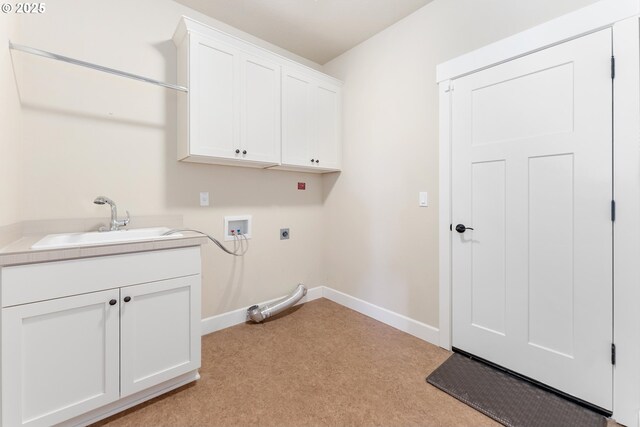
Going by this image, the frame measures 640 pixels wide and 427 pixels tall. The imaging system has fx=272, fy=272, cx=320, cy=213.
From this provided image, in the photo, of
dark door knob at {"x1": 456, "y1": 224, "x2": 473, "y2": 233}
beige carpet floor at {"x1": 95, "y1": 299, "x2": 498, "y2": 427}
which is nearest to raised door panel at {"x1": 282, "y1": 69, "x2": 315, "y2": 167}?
dark door knob at {"x1": 456, "y1": 224, "x2": 473, "y2": 233}

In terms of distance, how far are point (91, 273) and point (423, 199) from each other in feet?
7.11

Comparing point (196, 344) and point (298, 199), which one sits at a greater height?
point (298, 199)

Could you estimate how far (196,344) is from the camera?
5.36ft

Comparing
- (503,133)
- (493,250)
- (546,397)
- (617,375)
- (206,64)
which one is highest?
(206,64)

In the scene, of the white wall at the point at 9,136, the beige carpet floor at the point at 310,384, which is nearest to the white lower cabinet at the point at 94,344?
the beige carpet floor at the point at 310,384

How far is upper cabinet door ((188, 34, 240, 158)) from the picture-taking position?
6.29 feet

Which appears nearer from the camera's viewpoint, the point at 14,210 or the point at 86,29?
the point at 14,210

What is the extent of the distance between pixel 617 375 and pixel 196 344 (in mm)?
2277

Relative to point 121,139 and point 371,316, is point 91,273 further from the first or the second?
point 371,316

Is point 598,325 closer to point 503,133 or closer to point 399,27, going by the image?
point 503,133

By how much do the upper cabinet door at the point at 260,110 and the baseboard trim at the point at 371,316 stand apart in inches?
55.5

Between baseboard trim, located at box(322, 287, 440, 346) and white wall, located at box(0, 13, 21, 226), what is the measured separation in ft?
8.31

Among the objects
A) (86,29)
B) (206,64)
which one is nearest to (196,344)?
(206,64)

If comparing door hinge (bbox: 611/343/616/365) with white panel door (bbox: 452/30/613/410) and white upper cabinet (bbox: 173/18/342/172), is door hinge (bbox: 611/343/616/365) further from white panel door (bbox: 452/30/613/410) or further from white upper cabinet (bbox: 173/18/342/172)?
white upper cabinet (bbox: 173/18/342/172)
